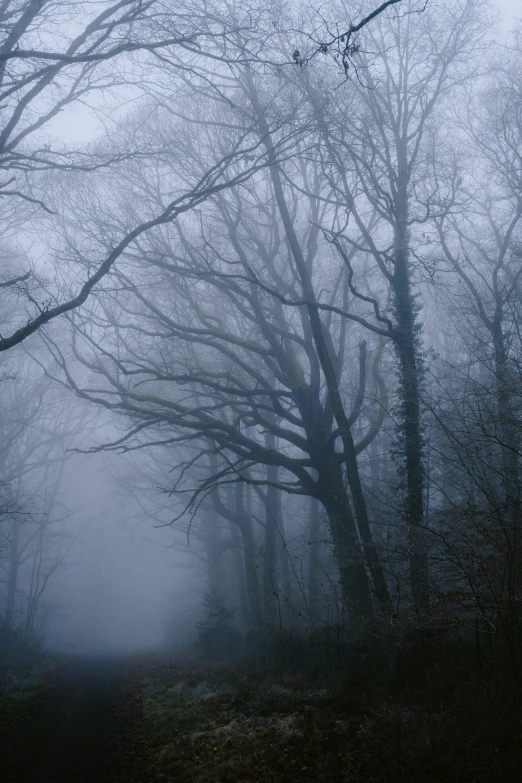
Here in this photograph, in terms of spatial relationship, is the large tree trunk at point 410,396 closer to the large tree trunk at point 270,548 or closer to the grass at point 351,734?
the grass at point 351,734

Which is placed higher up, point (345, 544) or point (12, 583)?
point (345, 544)

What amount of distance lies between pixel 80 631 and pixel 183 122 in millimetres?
44572

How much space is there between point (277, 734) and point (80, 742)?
3.32 meters

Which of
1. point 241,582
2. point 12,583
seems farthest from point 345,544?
point 12,583

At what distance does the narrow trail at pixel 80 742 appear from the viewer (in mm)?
6992

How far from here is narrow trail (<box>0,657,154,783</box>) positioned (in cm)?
699

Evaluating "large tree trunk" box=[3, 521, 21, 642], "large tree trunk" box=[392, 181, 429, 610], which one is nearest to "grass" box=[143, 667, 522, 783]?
"large tree trunk" box=[392, 181, 429, 610]

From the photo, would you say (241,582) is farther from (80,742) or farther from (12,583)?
(80,742)

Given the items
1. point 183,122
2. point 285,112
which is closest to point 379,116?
point 285,112

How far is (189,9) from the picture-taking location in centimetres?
1010

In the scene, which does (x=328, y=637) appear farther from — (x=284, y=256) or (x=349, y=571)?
(x=284, y=256)

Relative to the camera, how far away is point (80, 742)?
337 inches

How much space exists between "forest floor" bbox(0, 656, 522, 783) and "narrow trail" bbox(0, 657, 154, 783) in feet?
0.07

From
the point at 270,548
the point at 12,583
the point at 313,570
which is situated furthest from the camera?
the point at 12,583
